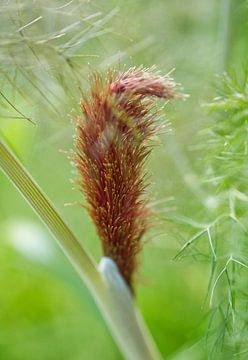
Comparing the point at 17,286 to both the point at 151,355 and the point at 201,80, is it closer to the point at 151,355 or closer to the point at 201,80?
the point at 201,80

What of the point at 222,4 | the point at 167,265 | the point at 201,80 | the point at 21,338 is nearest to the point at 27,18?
the point at 222,4

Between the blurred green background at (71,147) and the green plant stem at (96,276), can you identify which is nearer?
the green plant stem at (96,276)

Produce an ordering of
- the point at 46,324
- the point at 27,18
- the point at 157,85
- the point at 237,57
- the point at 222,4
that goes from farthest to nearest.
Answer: the point at 46,324, the point at 237,57, the point at 222,4, the point at 27,18, the point at 157,85

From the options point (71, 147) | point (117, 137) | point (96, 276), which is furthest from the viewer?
point (71, 147)

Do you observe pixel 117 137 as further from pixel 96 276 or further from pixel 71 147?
pixel 71 147

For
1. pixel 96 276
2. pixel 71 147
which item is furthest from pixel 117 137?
pixel 71 147
